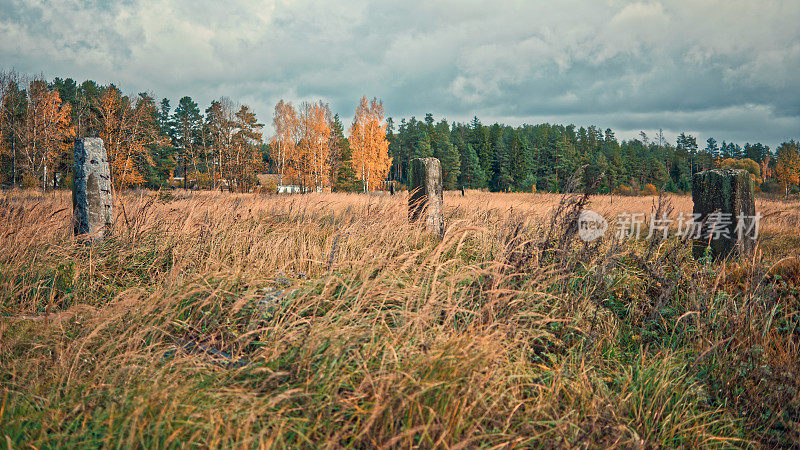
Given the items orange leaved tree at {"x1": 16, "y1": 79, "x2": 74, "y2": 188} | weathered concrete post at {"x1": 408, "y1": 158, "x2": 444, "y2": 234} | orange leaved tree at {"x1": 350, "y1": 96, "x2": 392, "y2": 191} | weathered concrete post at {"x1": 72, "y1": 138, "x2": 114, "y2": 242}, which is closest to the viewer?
weathered concrete post at {"x1": 72, "y1": 138, "x2": 114, "y2": 242}

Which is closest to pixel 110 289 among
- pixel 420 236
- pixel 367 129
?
pixel 420 236

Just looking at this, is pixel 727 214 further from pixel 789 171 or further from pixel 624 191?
pixel 789 171

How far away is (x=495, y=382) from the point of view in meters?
2.04

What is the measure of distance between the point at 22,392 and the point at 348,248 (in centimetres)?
273

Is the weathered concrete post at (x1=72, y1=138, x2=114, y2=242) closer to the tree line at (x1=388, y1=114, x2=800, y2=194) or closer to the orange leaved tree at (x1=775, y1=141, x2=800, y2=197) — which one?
the tree line at (x1=388, y1=114, x2=800, y2=194)

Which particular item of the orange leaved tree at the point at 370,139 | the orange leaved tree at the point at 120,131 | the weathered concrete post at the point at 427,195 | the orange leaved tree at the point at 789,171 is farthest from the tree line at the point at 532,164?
the weathered concrete post at the point at 427,195

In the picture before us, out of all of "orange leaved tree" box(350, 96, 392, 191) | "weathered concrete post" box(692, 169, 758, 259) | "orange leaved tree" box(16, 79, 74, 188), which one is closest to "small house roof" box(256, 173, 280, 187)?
"orange leaved tree" box(350, 96, 392, 191)

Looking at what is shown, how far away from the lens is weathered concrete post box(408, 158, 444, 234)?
5.46 metres

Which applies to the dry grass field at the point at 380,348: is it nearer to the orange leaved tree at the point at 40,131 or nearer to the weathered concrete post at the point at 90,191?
the weathered concrete post at the point at 90,191

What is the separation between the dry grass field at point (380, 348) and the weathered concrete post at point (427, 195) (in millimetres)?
633

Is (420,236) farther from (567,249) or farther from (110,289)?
(110,289)

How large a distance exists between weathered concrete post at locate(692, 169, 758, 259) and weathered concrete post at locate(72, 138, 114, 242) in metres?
7.32

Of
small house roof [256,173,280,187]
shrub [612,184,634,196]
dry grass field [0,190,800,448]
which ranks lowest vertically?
dry grass field [0,190,800,448]

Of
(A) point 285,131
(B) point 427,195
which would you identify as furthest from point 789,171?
(B) point 427,195
